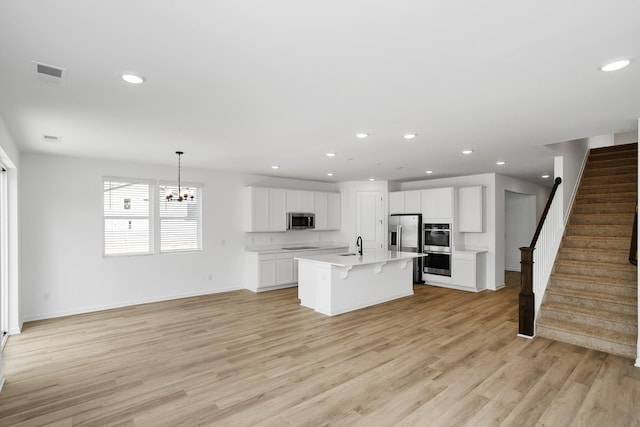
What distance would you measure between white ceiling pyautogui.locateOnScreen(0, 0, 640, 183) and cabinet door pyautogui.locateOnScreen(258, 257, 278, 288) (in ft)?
10.6

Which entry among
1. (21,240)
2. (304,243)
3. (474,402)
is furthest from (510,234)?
(21,240)

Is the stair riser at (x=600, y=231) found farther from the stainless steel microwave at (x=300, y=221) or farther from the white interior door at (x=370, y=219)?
the stainless steel microwave at (x=300, y=221)

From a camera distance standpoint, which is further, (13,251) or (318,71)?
(13,251)

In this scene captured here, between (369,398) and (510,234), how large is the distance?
8.52 metres

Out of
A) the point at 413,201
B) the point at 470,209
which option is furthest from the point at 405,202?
the point at 470,209

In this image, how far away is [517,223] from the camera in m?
9.55

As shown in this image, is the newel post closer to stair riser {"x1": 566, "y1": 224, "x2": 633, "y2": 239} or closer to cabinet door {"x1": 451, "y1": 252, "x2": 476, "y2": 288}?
stair riser {"x1": 566, "y1": 224, "x2": 633, "y2": 239}

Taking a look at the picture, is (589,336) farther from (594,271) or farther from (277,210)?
(277,210)

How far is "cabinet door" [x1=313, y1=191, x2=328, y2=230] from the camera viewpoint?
8.39m

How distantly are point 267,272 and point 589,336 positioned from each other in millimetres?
5269

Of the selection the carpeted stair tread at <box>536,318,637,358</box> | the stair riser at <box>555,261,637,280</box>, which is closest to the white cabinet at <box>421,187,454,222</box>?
the stair riser at <box>555,261,637,280</box>

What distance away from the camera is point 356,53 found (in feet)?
6.86

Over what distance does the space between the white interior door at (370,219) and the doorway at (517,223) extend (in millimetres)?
3612

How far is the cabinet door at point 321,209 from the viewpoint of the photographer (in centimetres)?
839
